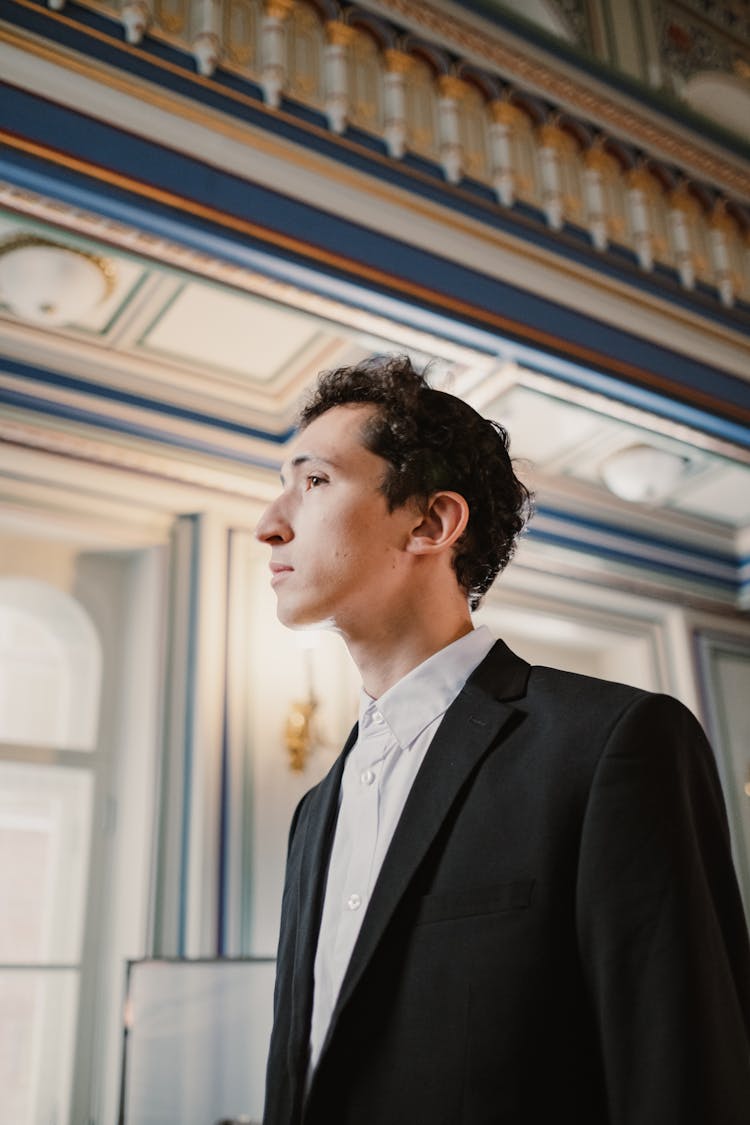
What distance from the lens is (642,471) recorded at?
4.70m

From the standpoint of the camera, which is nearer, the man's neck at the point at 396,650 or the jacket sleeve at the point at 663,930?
the jacket sleeve at the point at 663,930

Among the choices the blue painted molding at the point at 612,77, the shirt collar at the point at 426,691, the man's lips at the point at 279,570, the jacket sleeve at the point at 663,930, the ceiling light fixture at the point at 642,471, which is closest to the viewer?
the jacket sleeve at the point at 663,930

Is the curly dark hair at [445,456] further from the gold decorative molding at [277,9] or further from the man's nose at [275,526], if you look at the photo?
the gold decorative molding at [277,9]

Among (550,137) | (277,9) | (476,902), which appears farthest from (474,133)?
(476,902)

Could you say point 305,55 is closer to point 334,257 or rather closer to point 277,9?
point 277,9

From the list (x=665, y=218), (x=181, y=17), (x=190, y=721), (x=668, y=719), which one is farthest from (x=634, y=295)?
(x=668, y=719)

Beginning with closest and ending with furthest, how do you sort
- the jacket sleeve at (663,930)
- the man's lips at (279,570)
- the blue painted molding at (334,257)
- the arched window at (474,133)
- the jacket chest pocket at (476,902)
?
the jacket sleeve at (663,930), the jacket chest pocket at (476,902), the man's lips at (279,570), the blue painted molding at (334,257), the arched window at (474,133)

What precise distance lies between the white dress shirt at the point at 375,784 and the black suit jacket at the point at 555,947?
84mm

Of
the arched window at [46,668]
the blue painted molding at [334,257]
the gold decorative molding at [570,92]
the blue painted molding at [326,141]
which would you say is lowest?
the arched window at [46,668]

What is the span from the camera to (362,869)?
3.97ft

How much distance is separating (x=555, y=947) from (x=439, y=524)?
24.2 inches

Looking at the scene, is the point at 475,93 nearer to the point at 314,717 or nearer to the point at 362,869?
the point at 314,717

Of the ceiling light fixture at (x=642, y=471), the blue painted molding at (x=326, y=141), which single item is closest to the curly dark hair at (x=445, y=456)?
the blue painted molding at (x=326, y=141)

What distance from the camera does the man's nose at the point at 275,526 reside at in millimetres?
1409
